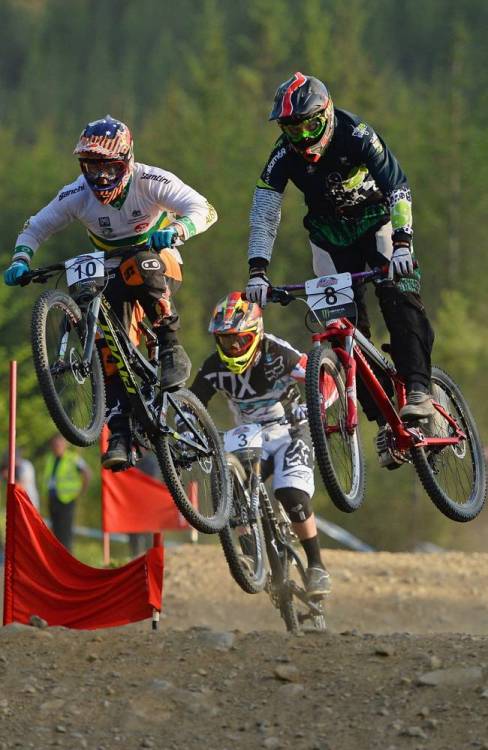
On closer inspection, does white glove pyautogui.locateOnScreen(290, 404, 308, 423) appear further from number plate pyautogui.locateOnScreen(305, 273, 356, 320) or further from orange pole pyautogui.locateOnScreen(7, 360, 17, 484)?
number plate pyautogui.locateOnScreen(305, 273, 356, 320)

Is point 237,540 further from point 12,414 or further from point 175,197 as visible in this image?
point 175,197

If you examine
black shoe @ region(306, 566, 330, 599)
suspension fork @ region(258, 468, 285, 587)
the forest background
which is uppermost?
the forest background

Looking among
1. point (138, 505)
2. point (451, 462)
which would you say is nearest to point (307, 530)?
point (451, 462)

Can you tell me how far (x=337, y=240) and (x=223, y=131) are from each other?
A: 4191 cm

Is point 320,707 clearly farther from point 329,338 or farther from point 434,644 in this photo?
point 329,338

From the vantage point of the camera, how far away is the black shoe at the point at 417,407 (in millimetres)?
8781

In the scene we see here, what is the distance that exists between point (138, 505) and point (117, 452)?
6737 mm

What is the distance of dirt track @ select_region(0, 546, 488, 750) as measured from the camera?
7719mm

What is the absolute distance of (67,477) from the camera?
1752 centimetres

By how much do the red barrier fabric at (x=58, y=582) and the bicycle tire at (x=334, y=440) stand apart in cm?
242

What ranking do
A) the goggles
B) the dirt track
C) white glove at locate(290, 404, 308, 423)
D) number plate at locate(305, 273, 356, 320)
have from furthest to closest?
white glove at locate(290, 404, 308, 423), the goggles, number plate at locate(305, 273, 356, 320), the dirt track

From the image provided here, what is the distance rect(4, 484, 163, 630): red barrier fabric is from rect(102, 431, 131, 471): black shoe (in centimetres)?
156

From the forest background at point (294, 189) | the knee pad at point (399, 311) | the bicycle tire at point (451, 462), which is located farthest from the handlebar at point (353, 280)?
the forest background at point (294, 189)

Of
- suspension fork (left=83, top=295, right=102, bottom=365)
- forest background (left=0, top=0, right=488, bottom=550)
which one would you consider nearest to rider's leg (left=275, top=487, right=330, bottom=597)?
suspension fork (left=83, top=295, right=102, bottom=365)
